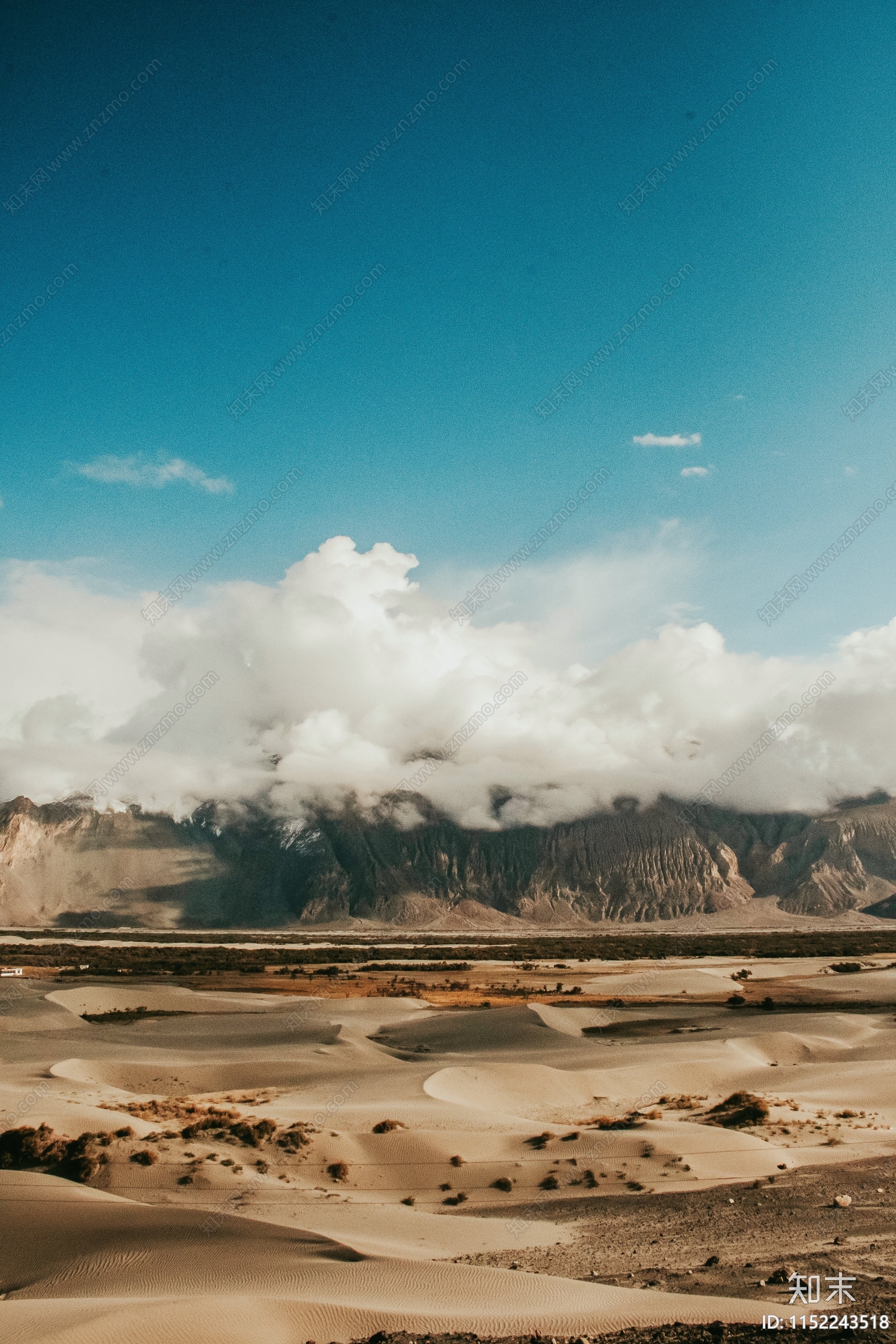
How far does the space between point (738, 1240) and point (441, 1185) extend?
6573 mm

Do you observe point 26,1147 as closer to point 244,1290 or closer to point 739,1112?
point 244,1290

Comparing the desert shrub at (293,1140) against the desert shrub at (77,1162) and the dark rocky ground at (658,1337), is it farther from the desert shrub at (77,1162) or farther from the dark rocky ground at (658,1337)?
the dark rocky ground at (658,1337)

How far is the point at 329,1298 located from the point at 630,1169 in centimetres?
947

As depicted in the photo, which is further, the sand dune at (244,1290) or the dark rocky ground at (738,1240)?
the dark rocky ground at (738,1240)

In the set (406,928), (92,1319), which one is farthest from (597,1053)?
(406,928)

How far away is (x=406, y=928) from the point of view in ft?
642

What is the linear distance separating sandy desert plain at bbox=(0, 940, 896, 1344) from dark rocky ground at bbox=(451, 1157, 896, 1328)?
0.21 ft

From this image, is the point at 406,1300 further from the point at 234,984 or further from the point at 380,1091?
the point at 234,984

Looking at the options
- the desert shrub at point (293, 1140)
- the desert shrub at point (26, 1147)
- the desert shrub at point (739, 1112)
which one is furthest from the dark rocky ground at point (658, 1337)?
the desert shrub at point (739, 1112)

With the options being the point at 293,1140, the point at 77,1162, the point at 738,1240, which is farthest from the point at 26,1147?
the point at 738,1240

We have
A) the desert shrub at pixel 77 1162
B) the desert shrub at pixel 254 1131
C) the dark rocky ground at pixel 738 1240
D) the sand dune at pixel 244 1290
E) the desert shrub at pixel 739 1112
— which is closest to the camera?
the sand dune at pixel 244 1290

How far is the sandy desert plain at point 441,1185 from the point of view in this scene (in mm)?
10891

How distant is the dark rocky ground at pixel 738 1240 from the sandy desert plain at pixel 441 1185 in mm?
63

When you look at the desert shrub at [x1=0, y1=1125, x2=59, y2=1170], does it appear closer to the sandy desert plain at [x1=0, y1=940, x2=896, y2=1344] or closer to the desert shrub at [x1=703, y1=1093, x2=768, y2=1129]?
the sandy desert plain at [x1=0, y1=940, x2=896, y2=1344]
